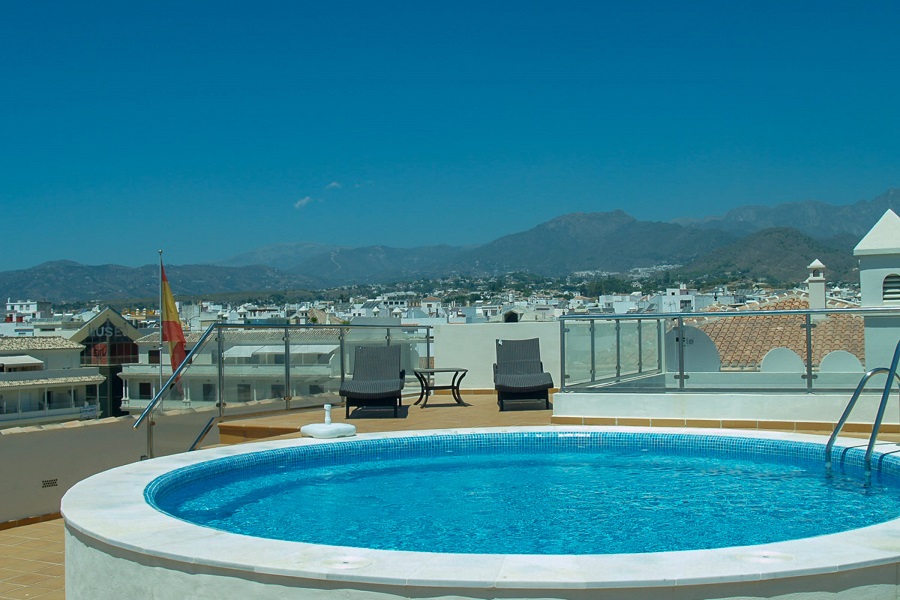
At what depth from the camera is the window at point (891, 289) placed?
12.6 m

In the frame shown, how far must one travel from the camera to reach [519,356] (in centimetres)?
1108

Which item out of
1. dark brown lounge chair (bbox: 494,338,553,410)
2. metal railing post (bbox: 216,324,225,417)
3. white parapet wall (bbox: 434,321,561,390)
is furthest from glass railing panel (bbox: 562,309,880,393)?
metal railing post (bbox: 216,324,225,417)

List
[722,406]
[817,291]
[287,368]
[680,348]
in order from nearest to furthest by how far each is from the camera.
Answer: [722,406]
[680,348]
[287,368]
[817,291]

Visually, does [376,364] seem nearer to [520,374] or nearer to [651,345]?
[520,374]

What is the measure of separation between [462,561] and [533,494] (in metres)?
3.35

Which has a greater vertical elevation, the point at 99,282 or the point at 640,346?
the point at 99,282

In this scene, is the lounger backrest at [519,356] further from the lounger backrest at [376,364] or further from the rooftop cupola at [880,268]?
the rooftop cupola at [880,268]

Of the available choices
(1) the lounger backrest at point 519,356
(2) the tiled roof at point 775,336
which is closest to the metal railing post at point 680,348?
(2) the tiled roof at point 775,336

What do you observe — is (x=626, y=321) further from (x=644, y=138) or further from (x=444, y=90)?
(x=644, y=138)

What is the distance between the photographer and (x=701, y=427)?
29.0 ft

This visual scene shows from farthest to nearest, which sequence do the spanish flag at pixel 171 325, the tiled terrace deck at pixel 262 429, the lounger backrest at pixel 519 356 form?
the spanish flag at pixel 171 325, the lounger backrest at pixel 519 356, the tiled terrace deck at pixel 262 429

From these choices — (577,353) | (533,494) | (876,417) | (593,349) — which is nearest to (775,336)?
(593,349)

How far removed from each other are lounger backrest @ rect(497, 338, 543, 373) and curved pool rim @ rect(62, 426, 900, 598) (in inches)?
264

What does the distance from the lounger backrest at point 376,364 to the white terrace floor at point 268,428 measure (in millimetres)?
458
